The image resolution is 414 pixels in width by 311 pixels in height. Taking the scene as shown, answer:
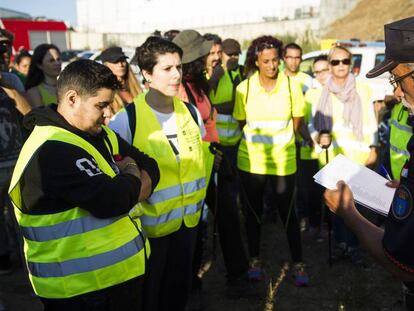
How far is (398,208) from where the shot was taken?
1572 mm

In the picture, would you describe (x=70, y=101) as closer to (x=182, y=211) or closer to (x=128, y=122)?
(x=128, y=122)

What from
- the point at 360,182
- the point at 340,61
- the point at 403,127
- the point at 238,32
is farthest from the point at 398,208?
the point at 238,32

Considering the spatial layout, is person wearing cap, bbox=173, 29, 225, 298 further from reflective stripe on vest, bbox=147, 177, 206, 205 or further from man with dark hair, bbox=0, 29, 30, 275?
man with dark hair, bbox=0, 29, 30, 275

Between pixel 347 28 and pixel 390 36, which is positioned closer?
pixel 390 36

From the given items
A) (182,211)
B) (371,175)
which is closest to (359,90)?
(371,175)

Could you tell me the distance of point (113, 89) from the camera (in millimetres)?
2086

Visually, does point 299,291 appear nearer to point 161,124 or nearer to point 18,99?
point 161,124

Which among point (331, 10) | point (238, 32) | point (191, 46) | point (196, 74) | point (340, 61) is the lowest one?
point (196, 74)

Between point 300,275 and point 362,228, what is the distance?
2138 mm

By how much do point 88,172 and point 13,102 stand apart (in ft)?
7.18

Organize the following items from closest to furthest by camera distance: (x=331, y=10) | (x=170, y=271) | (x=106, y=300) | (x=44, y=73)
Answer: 1. (x=106, y=300)
2. (x=170, y=271)
3. (x=44, y=73)
4. (x=331, y=10)

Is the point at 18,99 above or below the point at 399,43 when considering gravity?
below

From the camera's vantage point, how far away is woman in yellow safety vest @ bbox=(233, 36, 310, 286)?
3744 mm

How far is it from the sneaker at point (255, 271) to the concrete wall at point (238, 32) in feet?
86.5
